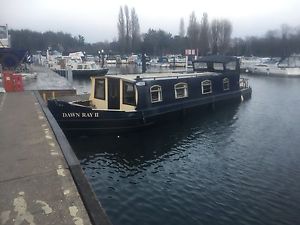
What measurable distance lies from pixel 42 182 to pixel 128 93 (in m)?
10.8

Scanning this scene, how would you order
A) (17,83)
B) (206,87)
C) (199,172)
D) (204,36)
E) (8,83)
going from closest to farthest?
(199,172) → (8,83) → (17,83) → (206,87) → (204,36)

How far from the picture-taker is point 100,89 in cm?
1853

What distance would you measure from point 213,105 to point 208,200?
14573 mm

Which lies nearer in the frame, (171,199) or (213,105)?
(171,199)

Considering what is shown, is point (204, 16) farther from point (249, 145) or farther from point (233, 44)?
point (249, 145)

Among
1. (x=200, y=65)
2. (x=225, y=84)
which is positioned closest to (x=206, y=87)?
(x=225, y=84)

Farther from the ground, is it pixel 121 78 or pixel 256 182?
pixel 121 78

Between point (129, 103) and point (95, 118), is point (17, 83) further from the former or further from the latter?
point (129, 103)

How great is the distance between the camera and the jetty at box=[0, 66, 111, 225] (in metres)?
5.77

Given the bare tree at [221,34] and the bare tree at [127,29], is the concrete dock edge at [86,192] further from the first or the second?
the bare tree at [127,29]

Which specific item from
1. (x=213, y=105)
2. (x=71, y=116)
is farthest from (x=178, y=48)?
(x=71, y=116)

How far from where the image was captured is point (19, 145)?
33.2ft

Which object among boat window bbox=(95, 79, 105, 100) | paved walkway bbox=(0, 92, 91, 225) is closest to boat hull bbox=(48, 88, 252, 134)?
boat window bbox=(95, 79, 105, 100)

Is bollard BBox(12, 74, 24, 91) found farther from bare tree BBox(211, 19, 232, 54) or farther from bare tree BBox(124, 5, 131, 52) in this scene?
bare tree BBox(124, 5, 131, 52)
